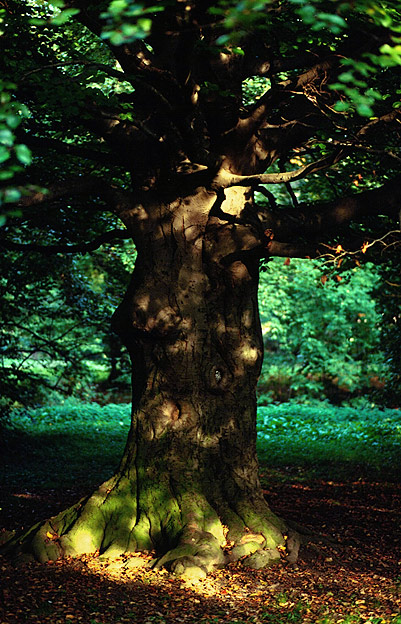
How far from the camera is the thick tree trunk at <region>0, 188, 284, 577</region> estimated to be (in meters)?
6.50

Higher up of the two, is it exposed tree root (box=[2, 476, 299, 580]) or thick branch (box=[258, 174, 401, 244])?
thick branch (box=[258, 174, 401, 244])

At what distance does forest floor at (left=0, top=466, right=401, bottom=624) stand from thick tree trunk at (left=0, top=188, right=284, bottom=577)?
0.33 m

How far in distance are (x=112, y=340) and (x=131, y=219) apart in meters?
12.8

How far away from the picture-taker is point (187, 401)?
6738mm

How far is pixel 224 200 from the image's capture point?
698 centimetres

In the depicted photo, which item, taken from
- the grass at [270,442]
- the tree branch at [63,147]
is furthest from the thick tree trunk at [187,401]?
the grass at [270,442]

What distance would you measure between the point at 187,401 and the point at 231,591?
1.80 metres

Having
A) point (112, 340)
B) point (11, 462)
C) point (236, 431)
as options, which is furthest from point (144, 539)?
point (112, 340)

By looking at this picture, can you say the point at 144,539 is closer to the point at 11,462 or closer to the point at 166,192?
the point at 166,192

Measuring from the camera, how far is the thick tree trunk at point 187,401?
256 inches

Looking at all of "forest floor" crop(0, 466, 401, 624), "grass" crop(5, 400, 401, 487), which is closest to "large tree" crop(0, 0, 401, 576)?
"forest floor" crop(0, 466, 401, 624)

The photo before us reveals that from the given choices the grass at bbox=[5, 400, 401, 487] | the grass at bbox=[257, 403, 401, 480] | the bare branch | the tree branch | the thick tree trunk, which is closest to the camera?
the bare branch

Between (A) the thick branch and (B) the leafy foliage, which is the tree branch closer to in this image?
(A) the thick branch

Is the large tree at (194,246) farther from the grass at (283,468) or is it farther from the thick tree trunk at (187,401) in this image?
the grass at (283,468)
